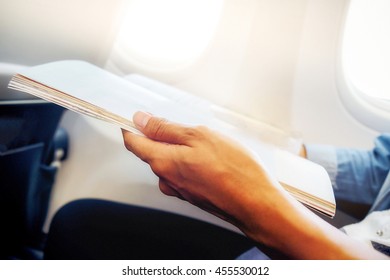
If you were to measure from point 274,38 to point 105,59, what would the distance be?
0.50 metres

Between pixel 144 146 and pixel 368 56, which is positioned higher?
pixel 368 56

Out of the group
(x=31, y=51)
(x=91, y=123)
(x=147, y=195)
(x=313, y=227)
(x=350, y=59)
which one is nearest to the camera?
(x=313, y=227)

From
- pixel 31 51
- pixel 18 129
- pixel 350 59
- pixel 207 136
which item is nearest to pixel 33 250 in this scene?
pixel 18 129

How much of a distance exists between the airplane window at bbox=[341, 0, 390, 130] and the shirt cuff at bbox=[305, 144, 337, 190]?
0.21 meters

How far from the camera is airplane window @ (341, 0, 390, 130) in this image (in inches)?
28.8

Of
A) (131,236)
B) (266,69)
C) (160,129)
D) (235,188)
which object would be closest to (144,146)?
(160,129)

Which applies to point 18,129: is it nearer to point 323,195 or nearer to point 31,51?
point 31,51

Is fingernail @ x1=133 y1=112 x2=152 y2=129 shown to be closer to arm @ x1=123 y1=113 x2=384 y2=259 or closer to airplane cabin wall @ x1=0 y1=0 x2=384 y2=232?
arm @ x1=123 y1=113 x2=384 y2=259

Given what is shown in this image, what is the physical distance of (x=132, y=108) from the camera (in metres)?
0.44

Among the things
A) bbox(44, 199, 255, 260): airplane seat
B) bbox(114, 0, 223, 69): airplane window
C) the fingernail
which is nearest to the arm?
the fingernail

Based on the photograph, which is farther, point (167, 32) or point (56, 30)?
point (167, 32)

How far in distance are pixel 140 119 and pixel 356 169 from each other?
0.56 meters

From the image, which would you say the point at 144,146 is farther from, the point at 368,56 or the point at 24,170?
the point at 368,56

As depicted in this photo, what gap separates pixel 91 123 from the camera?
3.81 feet
